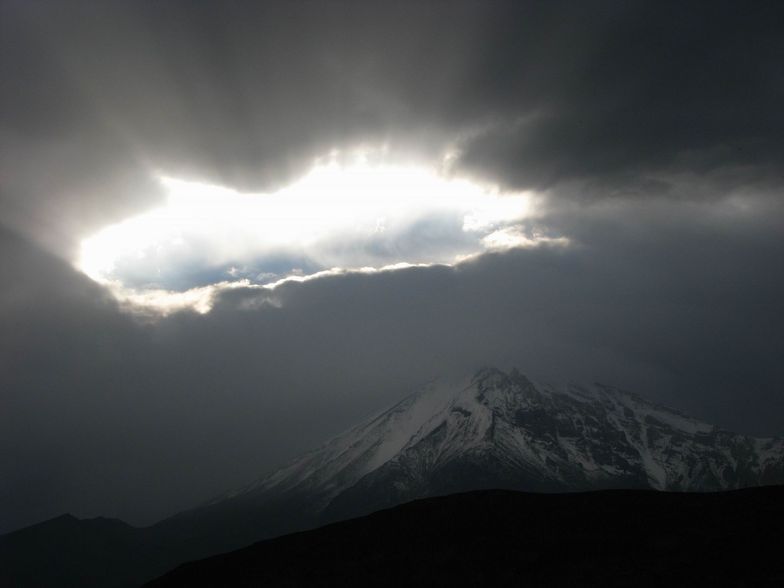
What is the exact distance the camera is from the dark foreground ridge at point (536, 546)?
6795 centimetres

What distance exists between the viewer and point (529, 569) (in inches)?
2943

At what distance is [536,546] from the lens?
3191 inches

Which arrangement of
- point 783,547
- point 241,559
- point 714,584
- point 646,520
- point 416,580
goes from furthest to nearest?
point 241,559 < point 646,520 < point 416,580 < point 783,547 < point 714,584

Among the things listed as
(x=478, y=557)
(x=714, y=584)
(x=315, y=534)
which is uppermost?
(x=315, y=534)

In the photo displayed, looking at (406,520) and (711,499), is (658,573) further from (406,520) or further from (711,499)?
(406,520)

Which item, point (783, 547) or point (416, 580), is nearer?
point (783, 547)

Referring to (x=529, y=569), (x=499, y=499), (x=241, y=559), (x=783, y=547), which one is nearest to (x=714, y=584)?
(x=783, y=547)

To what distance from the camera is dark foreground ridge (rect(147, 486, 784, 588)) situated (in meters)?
68.0

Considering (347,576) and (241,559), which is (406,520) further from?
(241,559)

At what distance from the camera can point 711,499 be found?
86.6 m

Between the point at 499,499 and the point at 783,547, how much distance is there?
41.6 metres

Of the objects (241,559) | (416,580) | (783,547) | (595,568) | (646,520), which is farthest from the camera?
(241,559)

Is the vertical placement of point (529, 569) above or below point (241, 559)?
below

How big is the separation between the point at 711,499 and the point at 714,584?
27799 millimetres
